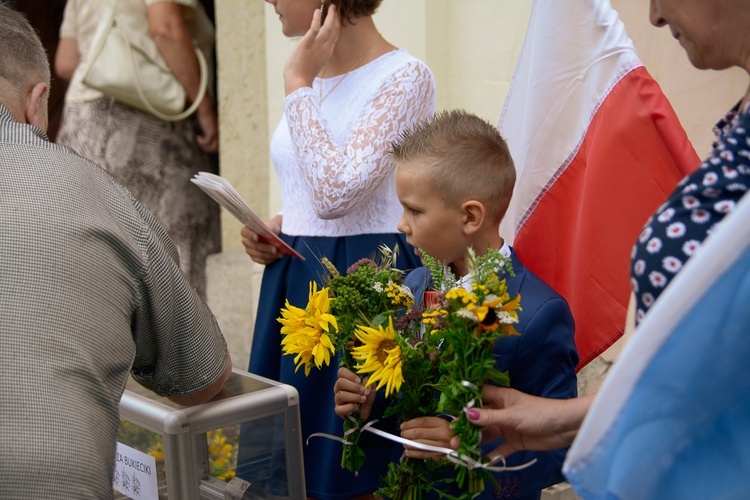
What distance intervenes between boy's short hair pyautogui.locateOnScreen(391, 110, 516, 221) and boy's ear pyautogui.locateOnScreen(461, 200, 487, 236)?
0.9 inches

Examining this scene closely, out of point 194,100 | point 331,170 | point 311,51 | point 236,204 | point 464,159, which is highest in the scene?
point 311,51

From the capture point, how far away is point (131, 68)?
14.6ft

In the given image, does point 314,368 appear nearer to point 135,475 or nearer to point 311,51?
point 135,475

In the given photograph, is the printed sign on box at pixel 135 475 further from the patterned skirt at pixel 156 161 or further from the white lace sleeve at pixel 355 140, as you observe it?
the patterned skirt at pixel 156 161

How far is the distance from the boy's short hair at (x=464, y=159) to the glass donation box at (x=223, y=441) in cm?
64

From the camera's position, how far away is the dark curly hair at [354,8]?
265cm

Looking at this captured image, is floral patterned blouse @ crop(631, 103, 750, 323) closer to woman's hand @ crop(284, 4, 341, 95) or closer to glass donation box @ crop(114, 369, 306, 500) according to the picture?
glass donation box @ crop(114, 369, 306, 500)

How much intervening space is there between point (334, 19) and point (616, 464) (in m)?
1.74

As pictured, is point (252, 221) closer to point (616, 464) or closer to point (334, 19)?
point (334, 19)

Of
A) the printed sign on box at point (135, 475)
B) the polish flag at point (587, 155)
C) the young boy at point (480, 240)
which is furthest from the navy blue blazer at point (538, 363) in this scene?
the printed sign on box at point (135, 475)

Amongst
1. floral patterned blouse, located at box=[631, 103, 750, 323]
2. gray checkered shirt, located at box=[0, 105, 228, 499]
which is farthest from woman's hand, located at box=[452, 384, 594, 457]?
gray checkered shirt, located at box=[0, 105, 228, 499]

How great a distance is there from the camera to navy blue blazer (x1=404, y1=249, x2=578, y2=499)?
6.10ft

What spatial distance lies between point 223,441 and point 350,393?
0.50 m

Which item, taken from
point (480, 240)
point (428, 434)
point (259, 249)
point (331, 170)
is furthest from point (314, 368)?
point (428, 434)
